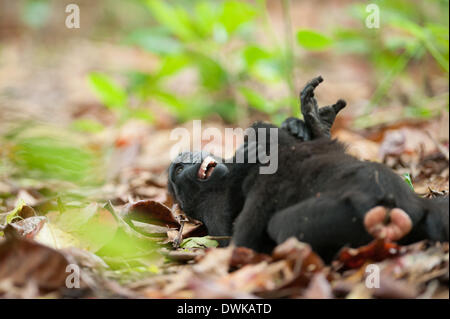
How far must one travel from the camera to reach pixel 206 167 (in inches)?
110

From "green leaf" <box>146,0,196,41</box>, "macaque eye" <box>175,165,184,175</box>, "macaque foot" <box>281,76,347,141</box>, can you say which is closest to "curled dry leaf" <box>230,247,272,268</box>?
"macaque foot" <box>281,76,347,141</box>

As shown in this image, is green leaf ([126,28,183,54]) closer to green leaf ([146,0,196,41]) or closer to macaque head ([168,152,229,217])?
green leaf ([146,0,196,41])

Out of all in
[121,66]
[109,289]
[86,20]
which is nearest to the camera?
[109,289]

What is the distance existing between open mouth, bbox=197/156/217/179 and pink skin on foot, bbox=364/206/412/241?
1.06 meters

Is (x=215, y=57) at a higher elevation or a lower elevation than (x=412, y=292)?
higher

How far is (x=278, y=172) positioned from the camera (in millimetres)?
2236

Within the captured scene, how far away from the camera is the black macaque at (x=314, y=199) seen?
1.90 m

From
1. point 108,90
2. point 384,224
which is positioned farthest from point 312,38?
point 384,224

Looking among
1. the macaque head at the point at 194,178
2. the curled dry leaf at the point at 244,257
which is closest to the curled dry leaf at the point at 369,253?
the curled dry leaf at the point at 244,257

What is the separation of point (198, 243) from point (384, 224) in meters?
0.91

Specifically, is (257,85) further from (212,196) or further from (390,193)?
(390,193)

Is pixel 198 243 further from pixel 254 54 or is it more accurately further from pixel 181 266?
pixel 254 54
